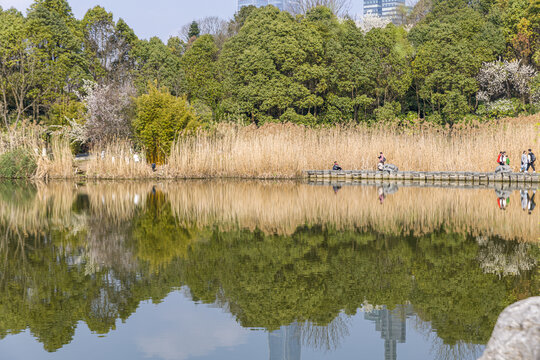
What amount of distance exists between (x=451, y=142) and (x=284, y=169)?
18.4 ft

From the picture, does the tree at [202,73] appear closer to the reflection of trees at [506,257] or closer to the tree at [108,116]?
the tree at [108,116]

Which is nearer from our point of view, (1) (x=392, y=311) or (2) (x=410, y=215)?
(1) (x=392, y=311)

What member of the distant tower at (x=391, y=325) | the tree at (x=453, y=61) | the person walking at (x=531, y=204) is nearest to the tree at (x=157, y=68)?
the tree at (x=453, y=61)

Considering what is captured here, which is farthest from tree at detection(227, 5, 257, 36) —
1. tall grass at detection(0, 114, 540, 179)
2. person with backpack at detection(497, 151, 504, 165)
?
person with backpack at detection(497, 151, 504, 165)

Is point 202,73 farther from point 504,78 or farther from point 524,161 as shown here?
point 524,161

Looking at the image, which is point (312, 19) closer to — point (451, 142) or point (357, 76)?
point (357, 76)

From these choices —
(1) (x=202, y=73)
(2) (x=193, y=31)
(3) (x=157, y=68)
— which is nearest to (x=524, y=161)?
(1) (x=202, y=73)

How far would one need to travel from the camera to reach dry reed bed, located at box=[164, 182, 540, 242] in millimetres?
10953

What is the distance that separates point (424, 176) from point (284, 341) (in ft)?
51.7

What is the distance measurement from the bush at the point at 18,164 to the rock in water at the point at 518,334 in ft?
73.5

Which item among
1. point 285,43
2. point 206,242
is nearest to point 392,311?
point 206,242

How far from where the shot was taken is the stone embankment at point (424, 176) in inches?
758

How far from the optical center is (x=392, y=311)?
6.20 meters

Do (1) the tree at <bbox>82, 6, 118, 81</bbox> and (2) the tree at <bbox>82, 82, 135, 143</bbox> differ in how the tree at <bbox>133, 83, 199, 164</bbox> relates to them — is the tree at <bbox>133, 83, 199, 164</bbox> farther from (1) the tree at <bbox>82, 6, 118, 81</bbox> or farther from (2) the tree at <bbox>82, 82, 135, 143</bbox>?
(1) the tree at <bbox>82, 6, 118, 81</bbox>
